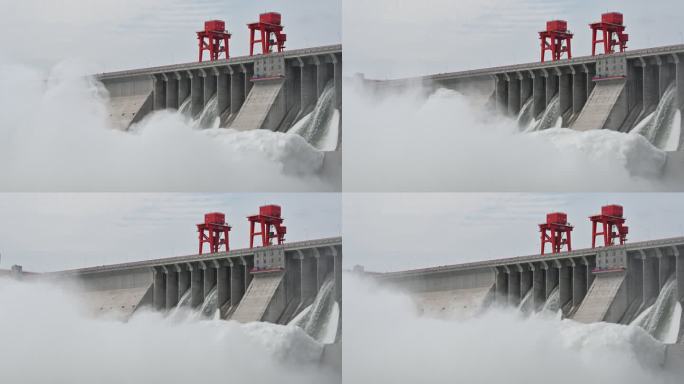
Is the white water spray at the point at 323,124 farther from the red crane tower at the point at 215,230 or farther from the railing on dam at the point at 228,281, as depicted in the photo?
the red crane tower at the point at 215,230

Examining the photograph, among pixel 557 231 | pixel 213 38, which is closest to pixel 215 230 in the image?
pixel 213 38

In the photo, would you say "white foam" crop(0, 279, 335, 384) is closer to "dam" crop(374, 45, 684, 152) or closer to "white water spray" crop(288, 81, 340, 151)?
"white water spray" crop(288, 81, 340, 151)

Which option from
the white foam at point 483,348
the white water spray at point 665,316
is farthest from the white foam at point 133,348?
the white water spray at point 665,316

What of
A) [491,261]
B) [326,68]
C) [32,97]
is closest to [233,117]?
[326,68]

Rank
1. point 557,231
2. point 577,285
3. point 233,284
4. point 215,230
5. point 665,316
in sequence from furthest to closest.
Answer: point 233,284 → point 577,285 → point 215,230 → point 557,231 → point 665,316

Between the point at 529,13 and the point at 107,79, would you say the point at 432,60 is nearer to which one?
the point at 529,13

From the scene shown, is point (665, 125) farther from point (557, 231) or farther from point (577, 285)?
point (577, 285)

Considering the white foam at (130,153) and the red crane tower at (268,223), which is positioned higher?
the white foam at (130,153)
